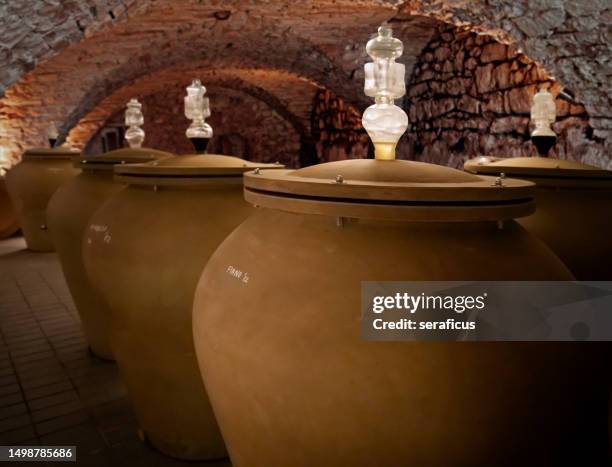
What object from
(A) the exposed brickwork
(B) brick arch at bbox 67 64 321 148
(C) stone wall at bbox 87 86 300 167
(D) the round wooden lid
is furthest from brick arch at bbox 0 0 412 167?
(D) the round wooden lid

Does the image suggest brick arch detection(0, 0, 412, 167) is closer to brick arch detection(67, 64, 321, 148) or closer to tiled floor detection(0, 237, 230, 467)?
brick arch detection(67, 64, 321, 148)

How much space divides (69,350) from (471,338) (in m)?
2.92

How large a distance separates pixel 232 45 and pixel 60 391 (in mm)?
5300

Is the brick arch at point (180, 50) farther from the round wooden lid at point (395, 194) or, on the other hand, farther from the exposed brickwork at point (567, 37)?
the round wooden lid at point (395, 194)

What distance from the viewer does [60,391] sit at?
106 inches

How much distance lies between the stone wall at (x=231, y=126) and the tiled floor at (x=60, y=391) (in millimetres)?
7304

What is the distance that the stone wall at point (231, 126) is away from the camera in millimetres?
10930

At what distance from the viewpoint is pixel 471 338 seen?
97 centimetres

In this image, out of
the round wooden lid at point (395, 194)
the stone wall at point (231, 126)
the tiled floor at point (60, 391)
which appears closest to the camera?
the round wooden lid at point (395, 194)

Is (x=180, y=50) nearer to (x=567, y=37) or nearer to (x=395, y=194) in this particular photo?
(x=567, y=37)

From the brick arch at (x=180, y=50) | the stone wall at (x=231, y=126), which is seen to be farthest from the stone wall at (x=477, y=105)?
the stone wall at (x=231, y=126)

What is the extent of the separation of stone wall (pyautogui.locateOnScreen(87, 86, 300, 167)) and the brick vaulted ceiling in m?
1.21

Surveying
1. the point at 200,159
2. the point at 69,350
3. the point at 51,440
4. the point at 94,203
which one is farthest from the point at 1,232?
the point at 200,159

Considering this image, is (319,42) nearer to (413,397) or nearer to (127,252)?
(127,252)
